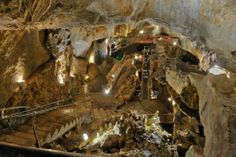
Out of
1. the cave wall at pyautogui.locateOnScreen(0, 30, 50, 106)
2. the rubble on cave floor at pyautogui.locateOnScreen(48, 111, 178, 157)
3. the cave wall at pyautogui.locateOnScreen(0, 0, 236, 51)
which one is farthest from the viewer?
the rubble on cave floor at pyautogui.locateOnScreen(48, 111, 178, 157)

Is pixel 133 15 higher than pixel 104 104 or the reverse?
higher

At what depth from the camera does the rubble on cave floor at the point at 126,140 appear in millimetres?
13203

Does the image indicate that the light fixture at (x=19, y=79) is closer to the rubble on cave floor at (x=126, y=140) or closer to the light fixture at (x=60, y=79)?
the rubble on cave floor at (x=126, y=140)

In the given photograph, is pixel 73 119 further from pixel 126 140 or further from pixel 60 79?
pixel 60 79

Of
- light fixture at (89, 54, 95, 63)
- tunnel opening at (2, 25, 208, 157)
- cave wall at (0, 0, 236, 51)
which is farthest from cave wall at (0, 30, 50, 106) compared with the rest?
light fixture at (89, 54, 95, 63)

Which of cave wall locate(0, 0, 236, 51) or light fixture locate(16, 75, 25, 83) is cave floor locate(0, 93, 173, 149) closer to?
light fixture locate(16, 75, 25, 83)

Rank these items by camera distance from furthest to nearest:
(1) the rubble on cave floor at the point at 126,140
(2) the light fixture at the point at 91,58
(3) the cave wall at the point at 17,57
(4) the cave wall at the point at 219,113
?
(2) the light fixture at the point at 91,58
(1) the rubble on cave floor at the point at 126,140
(3) the cave wall at the point at 17,57
(4) the cave wall at the point at 219,113

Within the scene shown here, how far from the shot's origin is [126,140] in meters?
14.9

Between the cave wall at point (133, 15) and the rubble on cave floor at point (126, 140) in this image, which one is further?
the rubble on cave floor at point (126, 140)

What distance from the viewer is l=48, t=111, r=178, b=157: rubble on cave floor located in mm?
13203

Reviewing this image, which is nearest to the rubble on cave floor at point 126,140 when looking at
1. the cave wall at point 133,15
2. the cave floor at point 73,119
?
the cave floor at point 73,119

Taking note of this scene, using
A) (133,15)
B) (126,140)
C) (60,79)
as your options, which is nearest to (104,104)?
(60,79)

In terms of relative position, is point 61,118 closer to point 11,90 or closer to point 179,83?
point 11,90

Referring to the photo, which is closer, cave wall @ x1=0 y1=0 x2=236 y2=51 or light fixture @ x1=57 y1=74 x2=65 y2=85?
cave wall @ x1=0 y1=0 x2=236 y2=51
